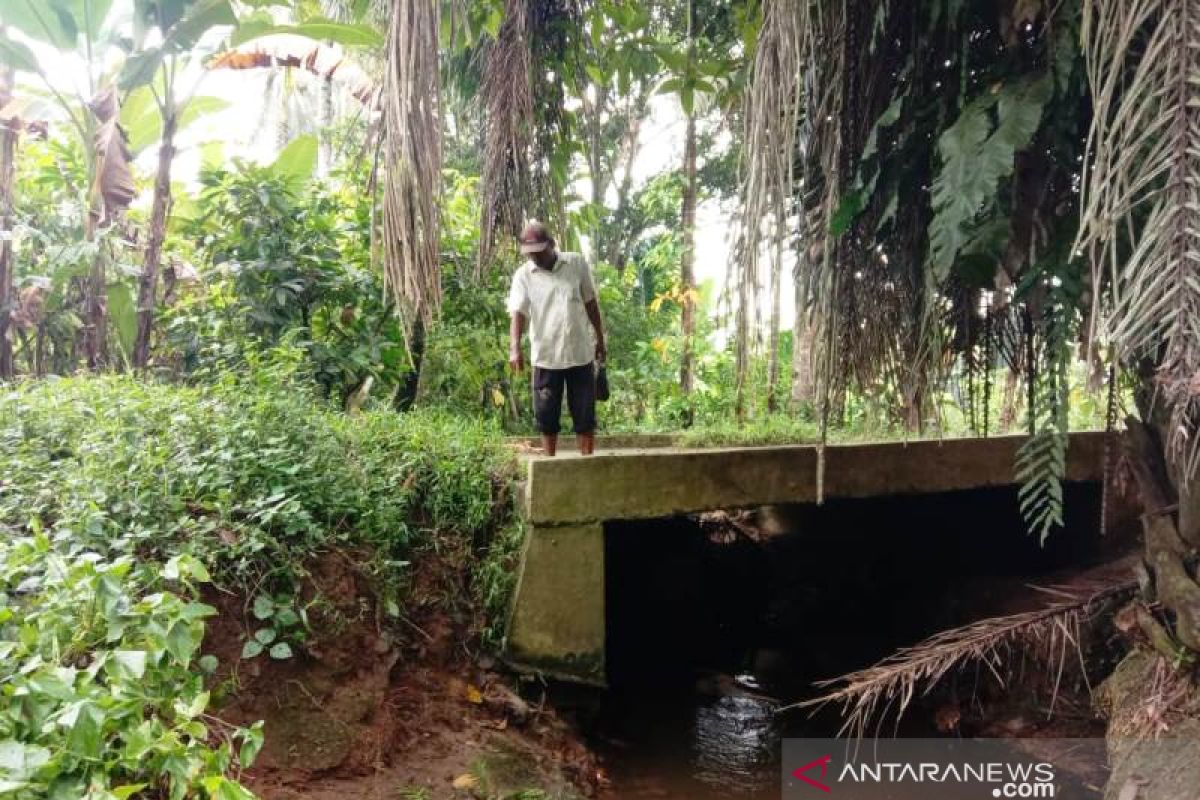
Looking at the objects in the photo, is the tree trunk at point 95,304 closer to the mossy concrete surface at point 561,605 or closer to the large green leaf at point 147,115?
the large green leaf at point 147,115

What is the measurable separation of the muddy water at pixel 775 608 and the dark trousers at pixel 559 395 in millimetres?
1222

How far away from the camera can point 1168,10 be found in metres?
1.51

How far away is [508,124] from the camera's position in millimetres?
2961

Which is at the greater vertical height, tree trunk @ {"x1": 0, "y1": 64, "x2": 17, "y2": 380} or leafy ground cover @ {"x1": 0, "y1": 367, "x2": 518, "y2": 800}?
tree trunk @ {"x1": 0, "y1": 64, "x2": 17, "y2": 380}

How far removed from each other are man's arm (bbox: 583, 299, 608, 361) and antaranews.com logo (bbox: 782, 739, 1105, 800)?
2.07 metres

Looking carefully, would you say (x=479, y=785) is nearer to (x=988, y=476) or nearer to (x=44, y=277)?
(x=988, y=476)

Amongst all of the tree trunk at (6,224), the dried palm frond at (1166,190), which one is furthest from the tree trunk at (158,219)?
the dried palm frond at (1166,190)

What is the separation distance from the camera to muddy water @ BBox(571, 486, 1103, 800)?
392 centimetres

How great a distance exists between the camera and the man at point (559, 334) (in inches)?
146

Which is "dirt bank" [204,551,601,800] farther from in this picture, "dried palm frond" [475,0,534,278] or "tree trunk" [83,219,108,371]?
"tree trunk" [83,219,108,371]

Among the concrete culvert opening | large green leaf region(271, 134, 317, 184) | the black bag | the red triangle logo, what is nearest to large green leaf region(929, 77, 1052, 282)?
the black bag

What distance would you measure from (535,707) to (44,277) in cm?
417

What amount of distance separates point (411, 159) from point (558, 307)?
1545 mm

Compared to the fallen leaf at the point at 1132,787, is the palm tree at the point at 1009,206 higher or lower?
higher
